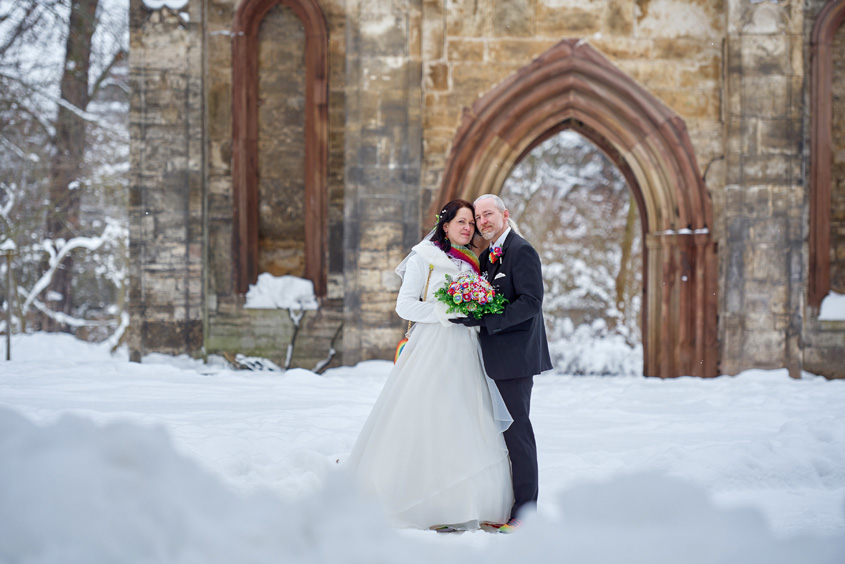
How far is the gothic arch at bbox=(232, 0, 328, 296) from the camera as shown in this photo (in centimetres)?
709

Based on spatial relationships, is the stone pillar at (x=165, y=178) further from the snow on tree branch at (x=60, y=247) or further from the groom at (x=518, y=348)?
the snow on tree branch at (x=60, y=247)

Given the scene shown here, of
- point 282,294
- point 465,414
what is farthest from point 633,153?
point 465,414

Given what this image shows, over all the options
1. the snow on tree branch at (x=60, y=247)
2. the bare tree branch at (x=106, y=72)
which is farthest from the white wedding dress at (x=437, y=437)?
the bare tree branch at (x=106, y=72)

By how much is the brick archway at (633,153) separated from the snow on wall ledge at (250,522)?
4611mm

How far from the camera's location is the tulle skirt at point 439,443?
110 inches

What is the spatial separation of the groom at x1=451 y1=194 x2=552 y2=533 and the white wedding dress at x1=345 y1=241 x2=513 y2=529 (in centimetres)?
6

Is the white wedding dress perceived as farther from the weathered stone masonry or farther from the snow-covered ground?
the weathered stone masonry

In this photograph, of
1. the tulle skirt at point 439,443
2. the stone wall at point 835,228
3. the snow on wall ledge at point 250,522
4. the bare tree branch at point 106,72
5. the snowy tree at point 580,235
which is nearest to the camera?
the snow on wall ledge at point 250,522

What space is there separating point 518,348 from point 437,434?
0.50 metres

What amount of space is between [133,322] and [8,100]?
637cm

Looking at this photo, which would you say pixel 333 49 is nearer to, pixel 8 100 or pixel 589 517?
pixel 589 517

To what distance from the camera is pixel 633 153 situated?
7121 mm

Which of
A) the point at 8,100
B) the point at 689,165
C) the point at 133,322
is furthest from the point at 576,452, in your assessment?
the point at 8,100

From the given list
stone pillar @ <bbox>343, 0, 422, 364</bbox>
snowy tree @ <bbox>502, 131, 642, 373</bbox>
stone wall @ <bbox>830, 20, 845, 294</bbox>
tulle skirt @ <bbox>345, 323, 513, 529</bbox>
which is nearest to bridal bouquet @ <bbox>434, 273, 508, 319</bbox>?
tulle skirt @ <bbox>345, 323, 513, 529</bbox>
